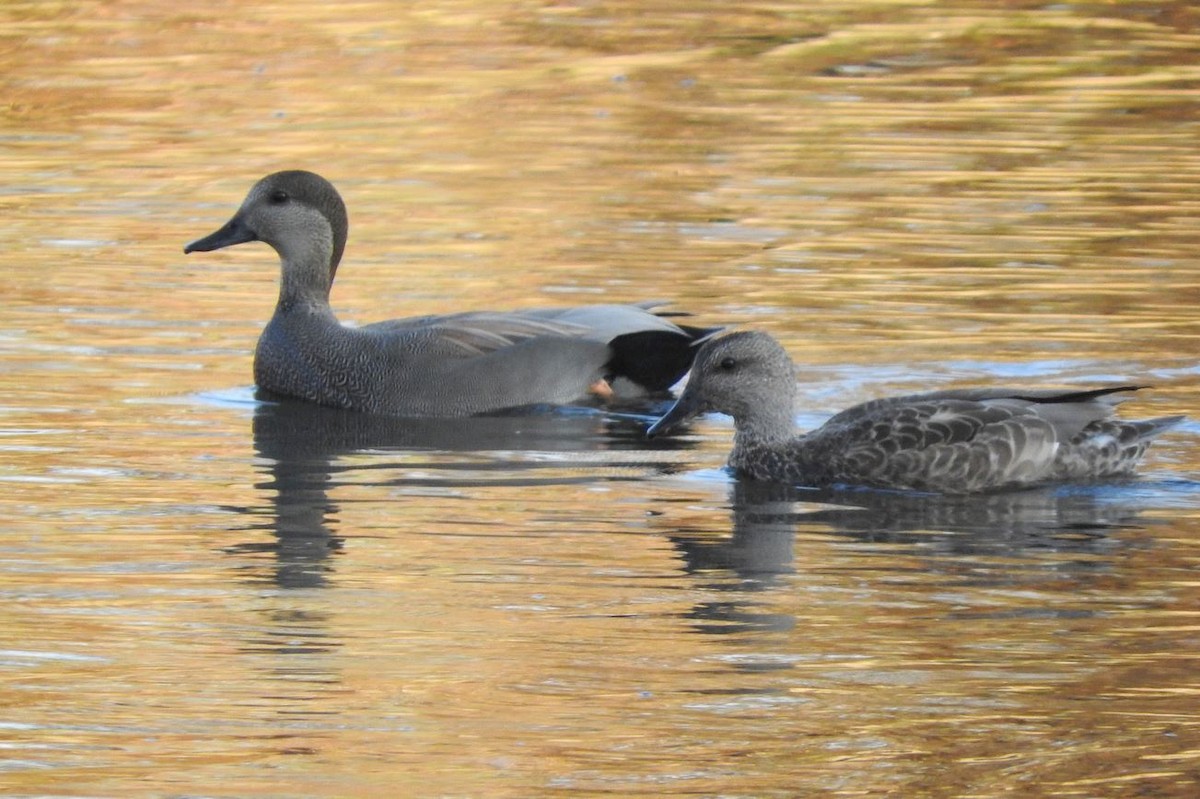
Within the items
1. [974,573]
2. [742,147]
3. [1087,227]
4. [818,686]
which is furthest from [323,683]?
[742,147]

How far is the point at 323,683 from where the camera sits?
6.62m

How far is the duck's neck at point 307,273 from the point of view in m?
12.3

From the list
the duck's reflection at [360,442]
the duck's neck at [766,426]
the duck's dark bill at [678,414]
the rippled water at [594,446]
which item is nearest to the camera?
the rippled water at [594,446]

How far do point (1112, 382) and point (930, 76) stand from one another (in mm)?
10935

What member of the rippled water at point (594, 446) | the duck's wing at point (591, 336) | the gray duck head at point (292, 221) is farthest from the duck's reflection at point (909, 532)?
the gray duck head at point (292, 221)

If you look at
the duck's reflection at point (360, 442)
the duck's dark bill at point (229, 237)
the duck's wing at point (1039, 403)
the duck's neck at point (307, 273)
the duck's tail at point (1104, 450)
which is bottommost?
the duck's reflection at point (360, 442)

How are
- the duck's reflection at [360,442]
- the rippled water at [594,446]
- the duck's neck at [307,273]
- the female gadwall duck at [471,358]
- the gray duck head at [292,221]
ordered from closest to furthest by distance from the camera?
the rippled water at [594,446] → the duck's reflection at [360,442] → the female gadwall duck at [471,358] → the duck's neck at [307,273] → the gray duck head at [292,221]

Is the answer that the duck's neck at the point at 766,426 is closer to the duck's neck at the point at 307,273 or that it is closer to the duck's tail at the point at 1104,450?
the duck's tail at the point at 1104,450

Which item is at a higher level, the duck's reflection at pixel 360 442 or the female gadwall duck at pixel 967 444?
the female gadwall duck at pixel 967 444

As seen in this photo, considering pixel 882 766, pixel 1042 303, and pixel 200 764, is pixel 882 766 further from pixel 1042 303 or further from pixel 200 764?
pixel 1042 303

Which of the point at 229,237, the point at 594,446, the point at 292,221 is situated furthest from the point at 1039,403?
the point at 229,237

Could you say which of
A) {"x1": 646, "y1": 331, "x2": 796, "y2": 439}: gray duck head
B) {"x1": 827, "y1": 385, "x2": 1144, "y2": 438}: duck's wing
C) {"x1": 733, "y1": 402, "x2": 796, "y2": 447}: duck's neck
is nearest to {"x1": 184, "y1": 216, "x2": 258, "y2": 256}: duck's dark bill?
{"x1": 646, "y1": 331, "x2": 796, "y2": 439}: gray duck head

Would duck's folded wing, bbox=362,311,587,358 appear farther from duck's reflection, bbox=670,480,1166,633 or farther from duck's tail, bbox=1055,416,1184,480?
duck's tail, bbox=1055,416,1184,480

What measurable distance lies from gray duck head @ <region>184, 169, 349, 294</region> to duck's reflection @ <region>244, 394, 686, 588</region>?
0.92 m
